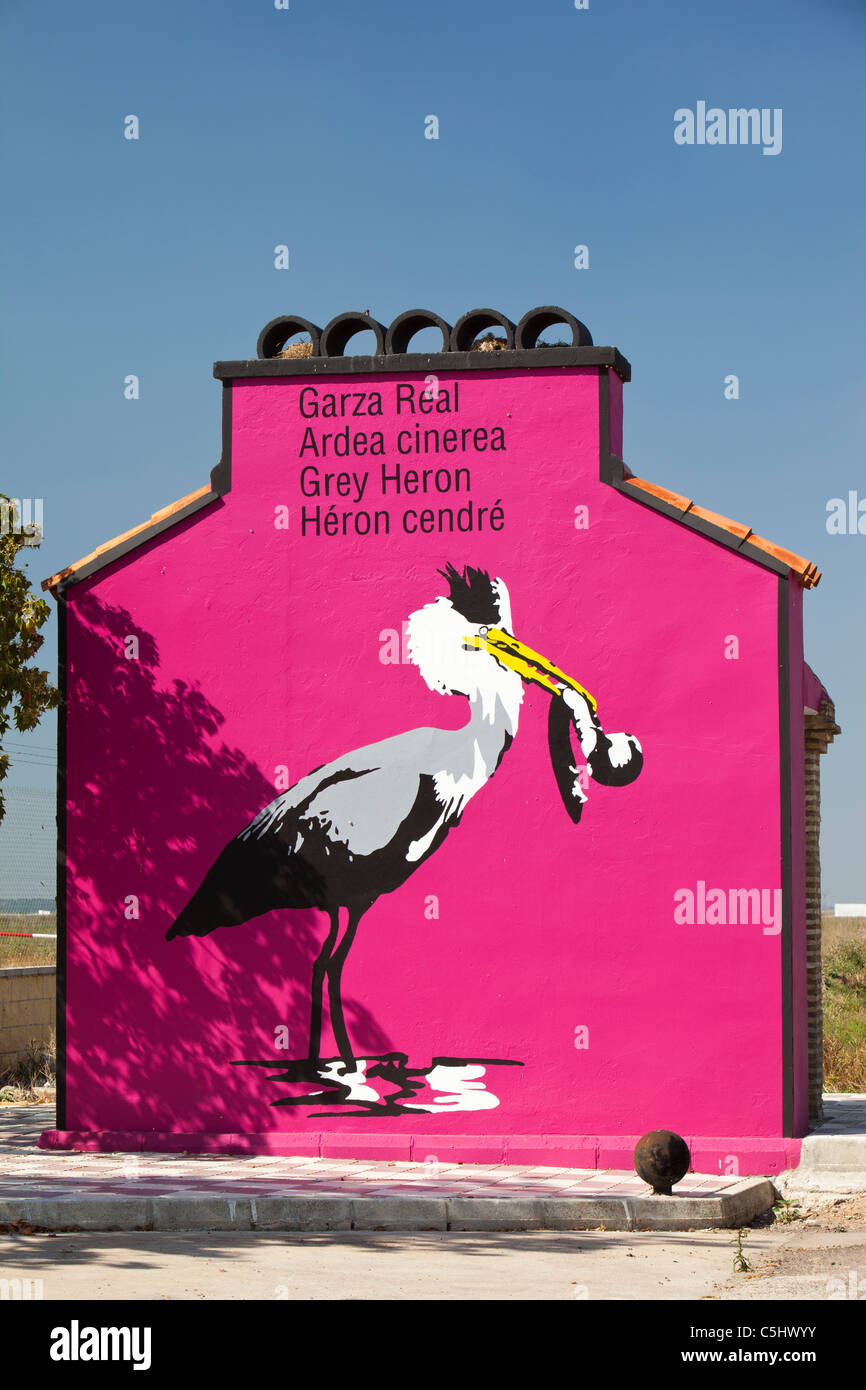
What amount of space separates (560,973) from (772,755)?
2.26 meters

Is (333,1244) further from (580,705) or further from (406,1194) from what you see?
(580,705)

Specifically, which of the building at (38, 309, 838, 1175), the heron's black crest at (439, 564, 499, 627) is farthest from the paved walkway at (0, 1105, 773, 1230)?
the heron's black crest at (439, 564, 499, 627)

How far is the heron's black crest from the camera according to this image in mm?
12867

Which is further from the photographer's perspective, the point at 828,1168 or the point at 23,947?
the point at 23,947

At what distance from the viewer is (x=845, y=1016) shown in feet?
72.2

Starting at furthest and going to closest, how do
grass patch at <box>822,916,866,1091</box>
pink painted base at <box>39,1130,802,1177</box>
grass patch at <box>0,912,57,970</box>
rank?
grass patch at <box>0,912,57,970</box>, grass patch at <box>822,916,866,1091</box>, pink painted base at <box>39,1130,802,1177</box>

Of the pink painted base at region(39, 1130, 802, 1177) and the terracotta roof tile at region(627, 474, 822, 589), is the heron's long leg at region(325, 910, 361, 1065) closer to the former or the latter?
the pink painted base at region(39, 1130, 802, 1177)

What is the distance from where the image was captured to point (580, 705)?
12609 millimetres

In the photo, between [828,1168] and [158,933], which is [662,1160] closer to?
[828,1168]

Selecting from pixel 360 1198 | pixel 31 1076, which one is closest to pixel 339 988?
pixel 360 1198

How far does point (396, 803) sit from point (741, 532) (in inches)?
131

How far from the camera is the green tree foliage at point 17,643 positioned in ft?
42.0

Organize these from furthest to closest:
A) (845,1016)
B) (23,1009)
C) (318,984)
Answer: (845,1016) → (23,1009) → (318,984)

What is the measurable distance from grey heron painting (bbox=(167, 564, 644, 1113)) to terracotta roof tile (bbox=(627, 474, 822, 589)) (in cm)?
140
